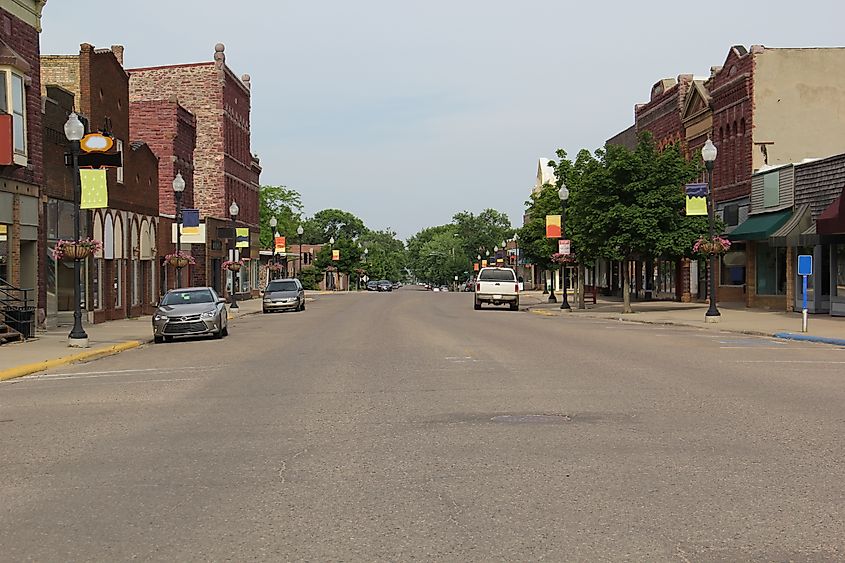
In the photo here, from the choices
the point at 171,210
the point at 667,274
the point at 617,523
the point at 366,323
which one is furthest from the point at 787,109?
the point at 617,523

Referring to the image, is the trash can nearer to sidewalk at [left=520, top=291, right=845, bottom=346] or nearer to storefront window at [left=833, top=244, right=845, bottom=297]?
sidewalk at [left=520, top=291, right=845, bottom=346]

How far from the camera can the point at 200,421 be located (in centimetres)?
1182

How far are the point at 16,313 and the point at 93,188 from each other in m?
3.85

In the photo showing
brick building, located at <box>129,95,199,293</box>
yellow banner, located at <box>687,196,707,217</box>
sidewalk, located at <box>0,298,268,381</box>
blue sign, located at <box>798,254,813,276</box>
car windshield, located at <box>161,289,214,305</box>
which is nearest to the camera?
sidewalk, located at <box>0,298,268,381</box>

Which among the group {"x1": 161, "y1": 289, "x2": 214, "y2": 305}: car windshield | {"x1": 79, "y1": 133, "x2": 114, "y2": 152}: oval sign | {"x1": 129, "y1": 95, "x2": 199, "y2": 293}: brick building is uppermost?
{"x1": 129, "y1": 95, "x2": 199, "y2": 293}: brick building

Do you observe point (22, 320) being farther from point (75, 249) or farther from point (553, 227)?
point (553, 227)

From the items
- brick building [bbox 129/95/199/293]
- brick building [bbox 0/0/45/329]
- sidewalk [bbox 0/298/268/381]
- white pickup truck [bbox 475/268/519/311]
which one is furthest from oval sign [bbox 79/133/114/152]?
white pickup truck [bbox 475/268/519/311]

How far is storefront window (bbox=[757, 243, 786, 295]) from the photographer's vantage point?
41219 mm

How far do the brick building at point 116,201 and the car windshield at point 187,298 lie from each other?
7.38 meters

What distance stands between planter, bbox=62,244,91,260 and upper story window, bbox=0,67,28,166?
3.56 metres

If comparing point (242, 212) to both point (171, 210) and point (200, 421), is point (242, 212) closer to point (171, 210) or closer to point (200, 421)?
point (171, 210)

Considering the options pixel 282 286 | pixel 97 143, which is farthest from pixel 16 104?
pixel 282 286

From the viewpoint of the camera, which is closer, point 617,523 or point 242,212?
point 617,523

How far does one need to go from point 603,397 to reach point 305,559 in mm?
7968
